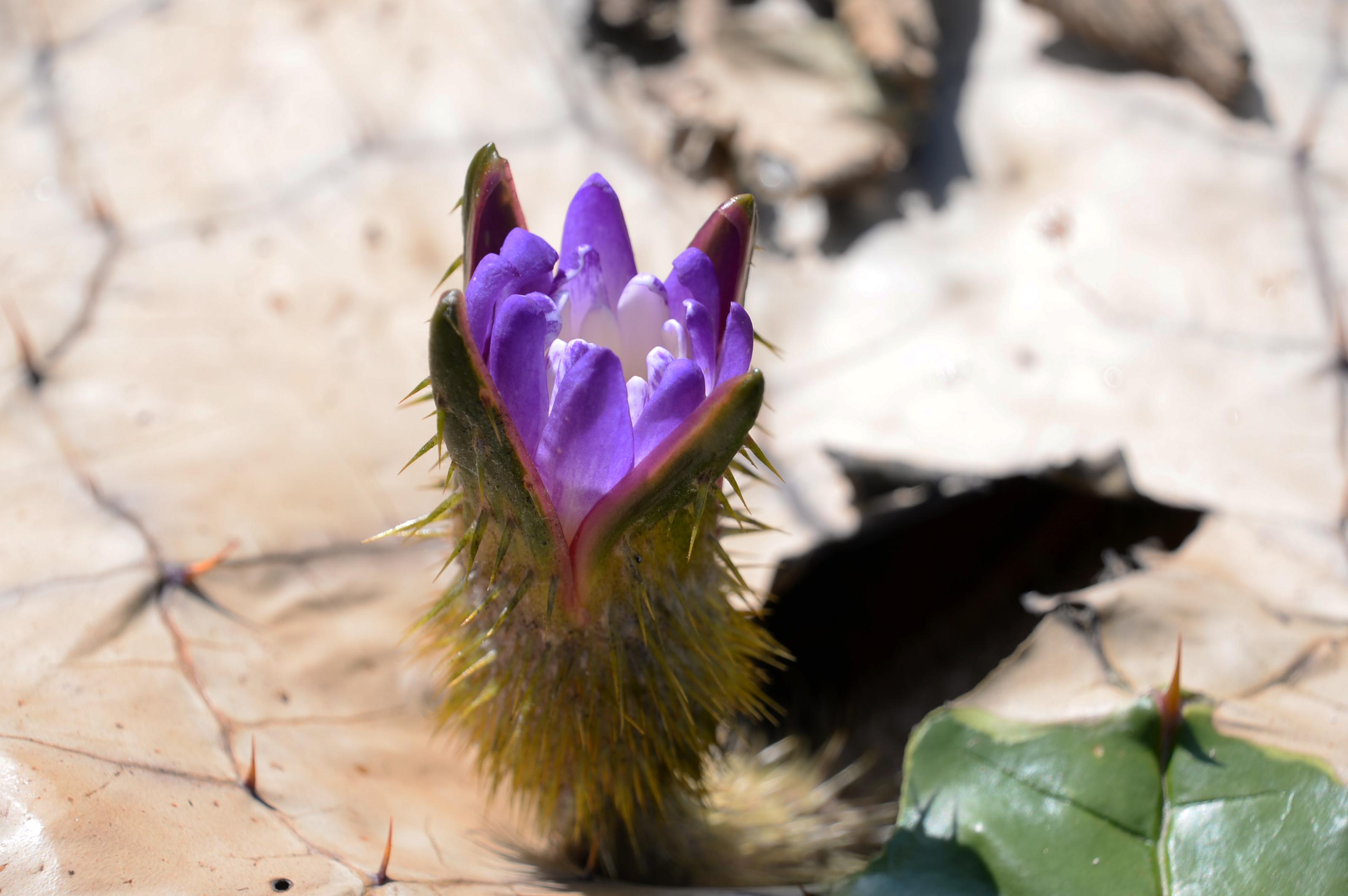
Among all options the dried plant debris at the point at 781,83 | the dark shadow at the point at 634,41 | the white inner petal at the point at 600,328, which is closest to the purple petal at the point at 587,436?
the white inner petal at the point at 600,328

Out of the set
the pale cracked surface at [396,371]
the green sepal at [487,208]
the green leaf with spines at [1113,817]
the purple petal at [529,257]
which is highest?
the green sepal at [487,208]

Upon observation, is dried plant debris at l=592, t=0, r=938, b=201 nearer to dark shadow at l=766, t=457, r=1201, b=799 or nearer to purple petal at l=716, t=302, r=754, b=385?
dark shadow at l=766, t=457, r=1201, b=799

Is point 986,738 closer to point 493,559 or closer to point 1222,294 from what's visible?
point 493,559

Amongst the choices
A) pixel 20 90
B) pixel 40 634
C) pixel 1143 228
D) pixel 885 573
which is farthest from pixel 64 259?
pixel 1143 228

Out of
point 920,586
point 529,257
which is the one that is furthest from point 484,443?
point 920,586

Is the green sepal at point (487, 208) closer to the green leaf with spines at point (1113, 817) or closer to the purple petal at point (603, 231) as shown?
the purple petal at point (603, 231)
